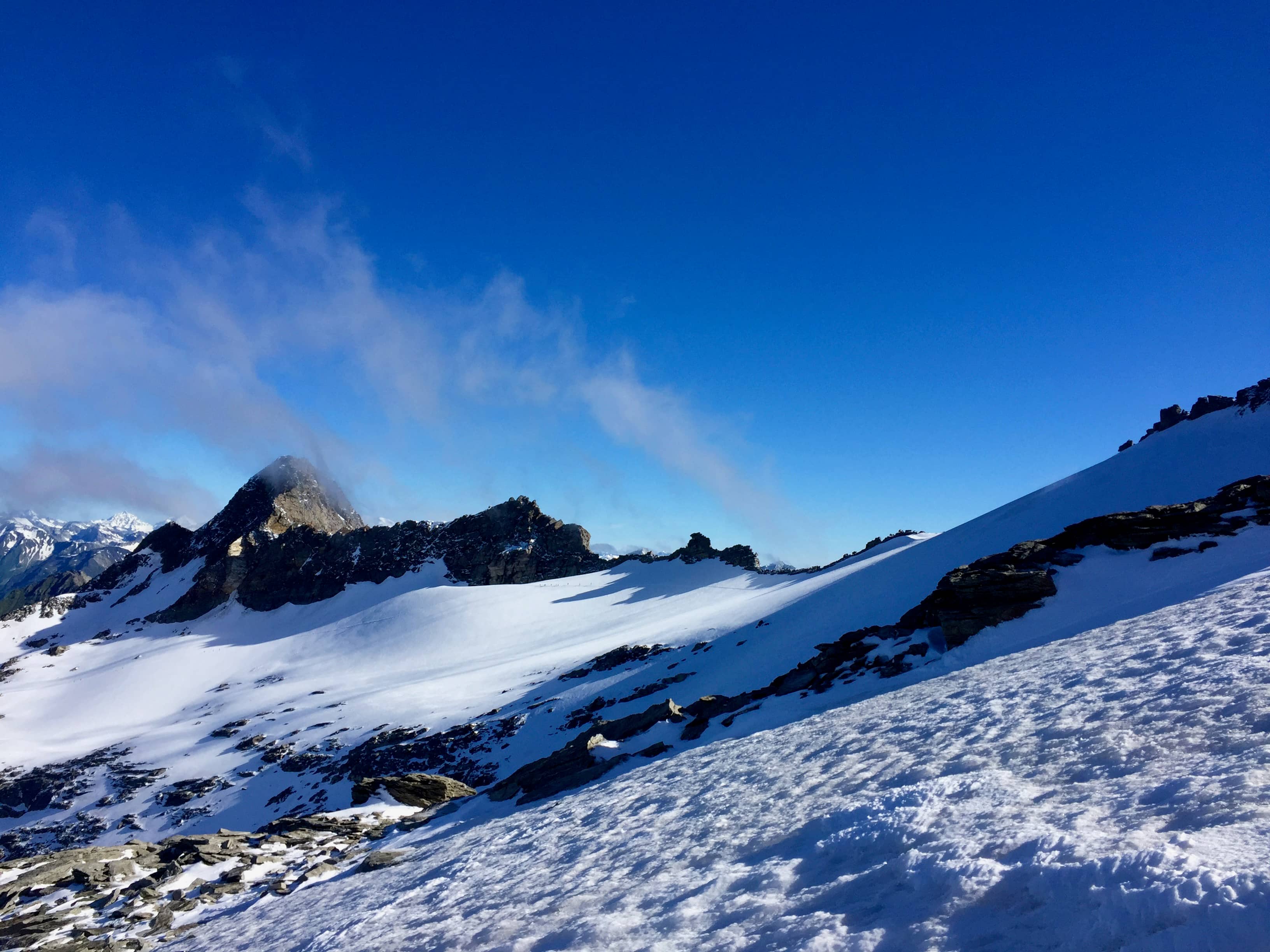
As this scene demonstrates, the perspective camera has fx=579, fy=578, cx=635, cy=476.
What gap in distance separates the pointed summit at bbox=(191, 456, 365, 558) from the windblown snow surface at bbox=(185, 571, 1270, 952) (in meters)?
77.2

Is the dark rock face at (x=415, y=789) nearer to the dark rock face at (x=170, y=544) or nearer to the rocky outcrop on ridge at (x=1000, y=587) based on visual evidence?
the rocky outcrop on ridge at (x=1000, y=587)

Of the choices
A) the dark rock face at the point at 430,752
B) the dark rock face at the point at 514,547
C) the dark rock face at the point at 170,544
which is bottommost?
the dark rock face at the point at 430,752

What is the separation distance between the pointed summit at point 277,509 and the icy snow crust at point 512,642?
8695 millimetres

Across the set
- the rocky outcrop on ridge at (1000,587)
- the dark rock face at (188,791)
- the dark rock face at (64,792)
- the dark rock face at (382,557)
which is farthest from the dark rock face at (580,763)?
the dark rock face at (382,557)

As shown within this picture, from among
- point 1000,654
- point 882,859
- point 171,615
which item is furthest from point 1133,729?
point 171,615

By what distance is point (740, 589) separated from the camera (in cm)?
5406

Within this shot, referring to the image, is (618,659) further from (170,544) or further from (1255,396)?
(170,544)

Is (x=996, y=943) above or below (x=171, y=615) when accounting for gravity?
below

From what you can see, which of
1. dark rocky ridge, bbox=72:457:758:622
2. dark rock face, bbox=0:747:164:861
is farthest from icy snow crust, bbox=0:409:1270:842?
dark rocky ridge, bbox=72:457:758:622

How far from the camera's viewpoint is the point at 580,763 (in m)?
16.9

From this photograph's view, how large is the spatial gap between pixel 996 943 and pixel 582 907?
4.77 m

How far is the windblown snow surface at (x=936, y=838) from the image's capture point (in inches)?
157

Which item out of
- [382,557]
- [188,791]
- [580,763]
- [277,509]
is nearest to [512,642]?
[188,791]

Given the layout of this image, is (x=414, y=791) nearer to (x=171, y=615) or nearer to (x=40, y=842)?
(x=40, y=842)
